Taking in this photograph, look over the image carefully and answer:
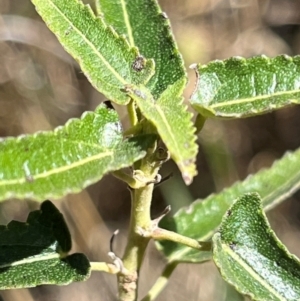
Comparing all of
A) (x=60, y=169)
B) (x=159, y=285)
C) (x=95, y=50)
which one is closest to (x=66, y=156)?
(x=60, y=169)

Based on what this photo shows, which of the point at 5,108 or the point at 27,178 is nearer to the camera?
the point at 27,178

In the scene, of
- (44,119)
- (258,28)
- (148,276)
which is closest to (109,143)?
(44,119)

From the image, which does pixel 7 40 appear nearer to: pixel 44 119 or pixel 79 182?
pixel 44 119

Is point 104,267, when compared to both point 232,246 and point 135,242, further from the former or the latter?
point 232,246

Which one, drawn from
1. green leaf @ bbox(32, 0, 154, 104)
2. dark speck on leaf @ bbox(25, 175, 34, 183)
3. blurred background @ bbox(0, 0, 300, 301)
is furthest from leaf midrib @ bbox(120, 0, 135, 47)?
blurred background @ bbox(0, 0, 300, 301)

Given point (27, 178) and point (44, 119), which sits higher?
point (27, 178)

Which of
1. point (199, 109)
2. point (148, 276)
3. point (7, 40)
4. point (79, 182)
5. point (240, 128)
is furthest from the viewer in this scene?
point (240, 128)
